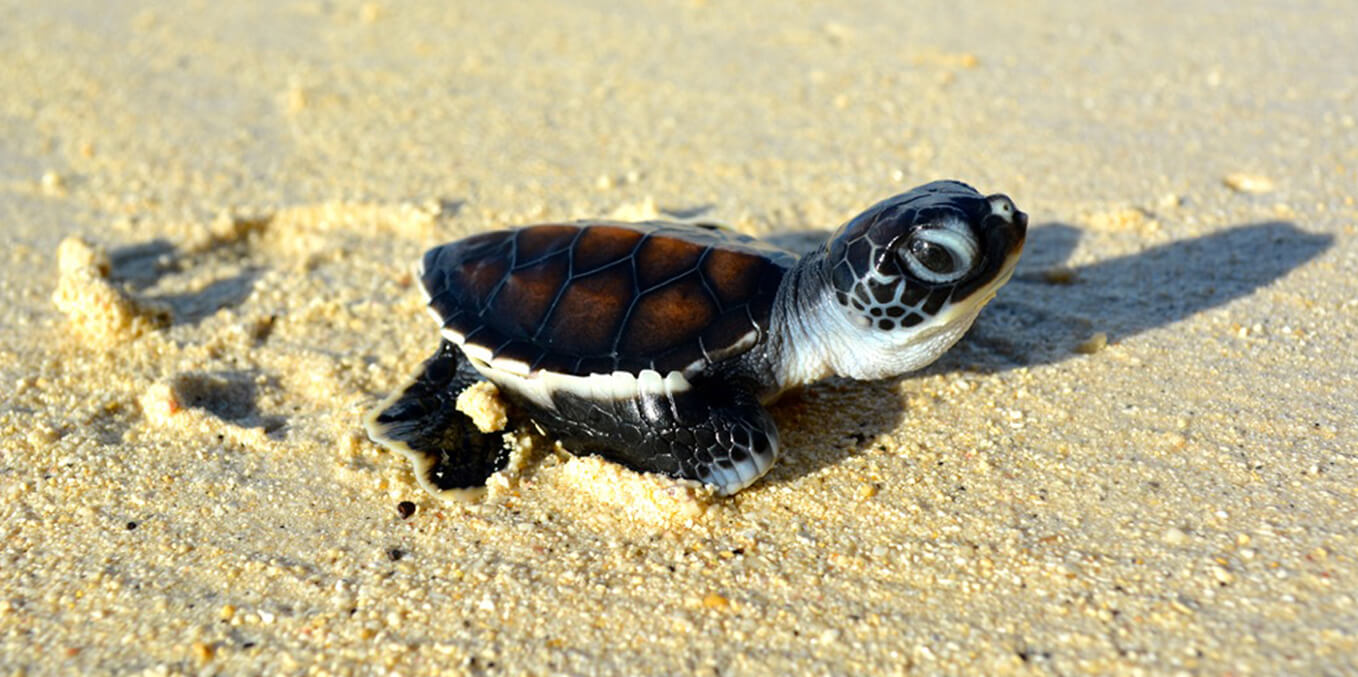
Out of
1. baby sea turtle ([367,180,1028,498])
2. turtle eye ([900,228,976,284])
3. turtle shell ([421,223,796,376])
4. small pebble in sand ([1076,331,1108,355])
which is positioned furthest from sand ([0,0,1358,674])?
turtle eye ([900,228,976,284])

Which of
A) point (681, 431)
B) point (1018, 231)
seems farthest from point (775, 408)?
point (1018, 231)

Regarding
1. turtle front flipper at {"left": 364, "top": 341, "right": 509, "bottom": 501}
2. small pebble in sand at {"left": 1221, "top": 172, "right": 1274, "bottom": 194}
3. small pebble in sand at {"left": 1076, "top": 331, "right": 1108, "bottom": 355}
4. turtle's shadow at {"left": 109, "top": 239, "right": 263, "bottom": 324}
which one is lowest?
turtle's shadow at {"left": 109, "top": 239, "right": 263, "bottom": 324}

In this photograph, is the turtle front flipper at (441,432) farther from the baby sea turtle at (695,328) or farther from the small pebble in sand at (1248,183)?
the small pebble in sand at (1248,183)

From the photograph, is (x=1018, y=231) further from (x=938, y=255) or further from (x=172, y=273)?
(x=172, y=273)

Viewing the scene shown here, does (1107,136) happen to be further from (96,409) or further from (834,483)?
(96,409)

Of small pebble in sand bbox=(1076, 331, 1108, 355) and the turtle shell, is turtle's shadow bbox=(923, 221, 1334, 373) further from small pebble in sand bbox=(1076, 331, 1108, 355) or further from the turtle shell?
the turtle shell

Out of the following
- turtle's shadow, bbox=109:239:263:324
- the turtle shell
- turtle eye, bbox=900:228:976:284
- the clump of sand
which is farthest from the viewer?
turtle's shadow, bbox=109:239:263:324

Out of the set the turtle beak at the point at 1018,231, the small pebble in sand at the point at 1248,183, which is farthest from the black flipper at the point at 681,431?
the small pebble in sand at the point at 1248,183
